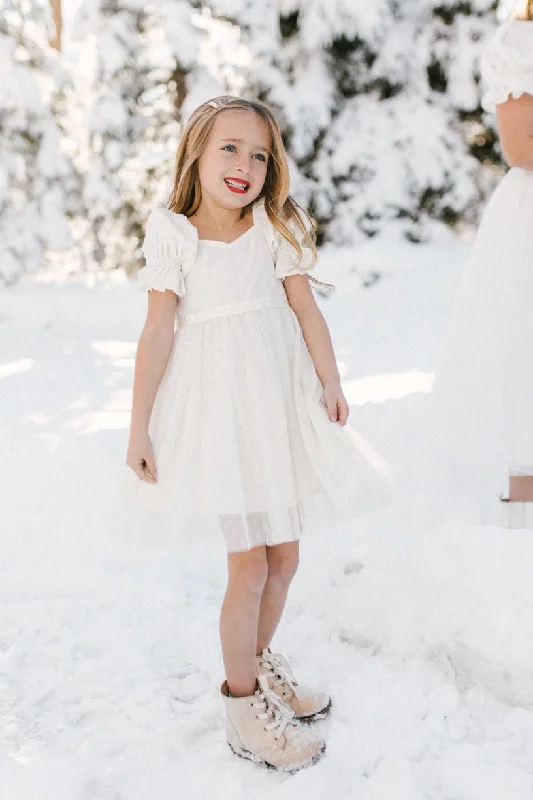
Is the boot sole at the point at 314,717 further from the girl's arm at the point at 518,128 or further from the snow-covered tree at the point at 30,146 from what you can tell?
the snow-covered tree at the point at 30,146

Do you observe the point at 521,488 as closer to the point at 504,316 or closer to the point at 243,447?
the point at 504,316

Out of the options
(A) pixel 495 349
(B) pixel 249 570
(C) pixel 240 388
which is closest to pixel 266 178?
(C) pixel 240 388

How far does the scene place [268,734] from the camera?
1985mm

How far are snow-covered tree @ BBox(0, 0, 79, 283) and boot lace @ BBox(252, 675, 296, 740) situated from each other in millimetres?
6670

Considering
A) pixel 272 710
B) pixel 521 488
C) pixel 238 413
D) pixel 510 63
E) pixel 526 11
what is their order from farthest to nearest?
1. pixel 521 488
2. pixel 526 11
3. pixel 510 63
4. pixel 272 710
5. pixel 238 413

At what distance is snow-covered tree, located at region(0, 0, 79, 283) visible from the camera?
7.73m

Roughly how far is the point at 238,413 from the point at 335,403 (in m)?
0.27

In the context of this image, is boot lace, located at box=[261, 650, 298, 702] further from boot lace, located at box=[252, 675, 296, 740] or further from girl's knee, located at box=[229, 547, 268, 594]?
girl's knee, located at box=[229, 547, 268, 594]

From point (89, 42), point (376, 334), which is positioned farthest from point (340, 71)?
point (376, 334)

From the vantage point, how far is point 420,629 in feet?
7.82

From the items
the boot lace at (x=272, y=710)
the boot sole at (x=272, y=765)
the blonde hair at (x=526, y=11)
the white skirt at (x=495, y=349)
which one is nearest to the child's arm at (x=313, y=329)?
the boot lace at (x=272, y=710)

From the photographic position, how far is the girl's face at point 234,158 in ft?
6.59

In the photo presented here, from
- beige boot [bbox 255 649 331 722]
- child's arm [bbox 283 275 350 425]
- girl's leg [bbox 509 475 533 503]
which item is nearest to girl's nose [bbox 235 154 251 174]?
child's arm [bbox 283 275 350 425]

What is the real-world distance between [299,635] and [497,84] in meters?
1.97
